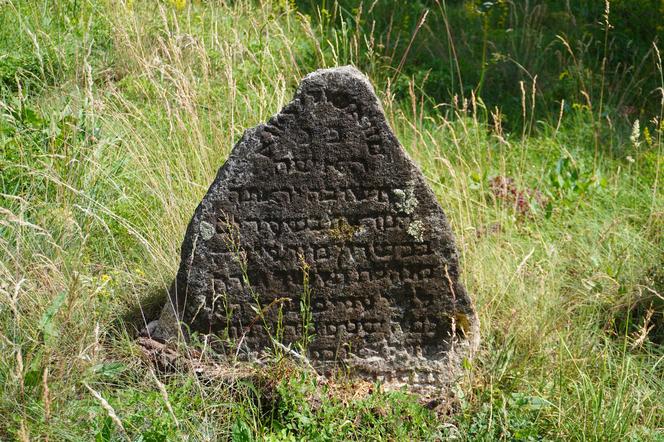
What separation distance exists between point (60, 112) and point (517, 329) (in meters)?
2.70

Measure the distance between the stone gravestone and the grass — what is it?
→ 0.18 meters

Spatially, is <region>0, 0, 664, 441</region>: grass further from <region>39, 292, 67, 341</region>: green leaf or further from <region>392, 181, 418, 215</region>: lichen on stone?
<region>392, 181, 418, 215</region>: lichen on stone

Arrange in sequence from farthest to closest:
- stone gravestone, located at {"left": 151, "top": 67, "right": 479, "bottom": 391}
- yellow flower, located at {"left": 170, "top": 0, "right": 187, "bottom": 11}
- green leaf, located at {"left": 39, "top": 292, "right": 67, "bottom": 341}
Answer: yellow flower, located at {"left": 170, "top": 0, "right": 187, "bottom": 11}
stone gravestone, located at {"left": 151, "top": 67, "right": 479, "bottom": 391}
green leaf, located at {"left": 39, "top": 292, "right": 67, "bottom": 341}

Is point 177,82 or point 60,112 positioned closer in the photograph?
point 177,82

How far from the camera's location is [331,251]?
137 inches

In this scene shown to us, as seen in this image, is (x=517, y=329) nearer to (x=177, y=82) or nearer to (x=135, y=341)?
(x=135, y=341)

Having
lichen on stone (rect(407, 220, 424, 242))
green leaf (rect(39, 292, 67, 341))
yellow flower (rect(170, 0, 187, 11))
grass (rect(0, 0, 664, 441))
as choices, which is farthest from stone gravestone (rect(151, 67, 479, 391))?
yellow flower (rect(170, 0, 187, 11))

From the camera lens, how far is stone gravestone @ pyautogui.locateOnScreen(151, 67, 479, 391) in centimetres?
336

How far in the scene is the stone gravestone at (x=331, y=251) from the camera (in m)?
3.36

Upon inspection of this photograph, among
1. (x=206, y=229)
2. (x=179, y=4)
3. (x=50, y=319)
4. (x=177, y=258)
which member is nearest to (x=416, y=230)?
(x=206, y=229)

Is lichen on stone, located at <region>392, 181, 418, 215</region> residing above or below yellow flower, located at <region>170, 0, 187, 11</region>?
below

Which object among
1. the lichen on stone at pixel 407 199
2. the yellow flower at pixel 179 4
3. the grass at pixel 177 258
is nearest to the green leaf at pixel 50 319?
the grass at pixel 177 258

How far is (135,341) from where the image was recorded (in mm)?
3504

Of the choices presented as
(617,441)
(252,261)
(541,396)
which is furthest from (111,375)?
(617,441)
